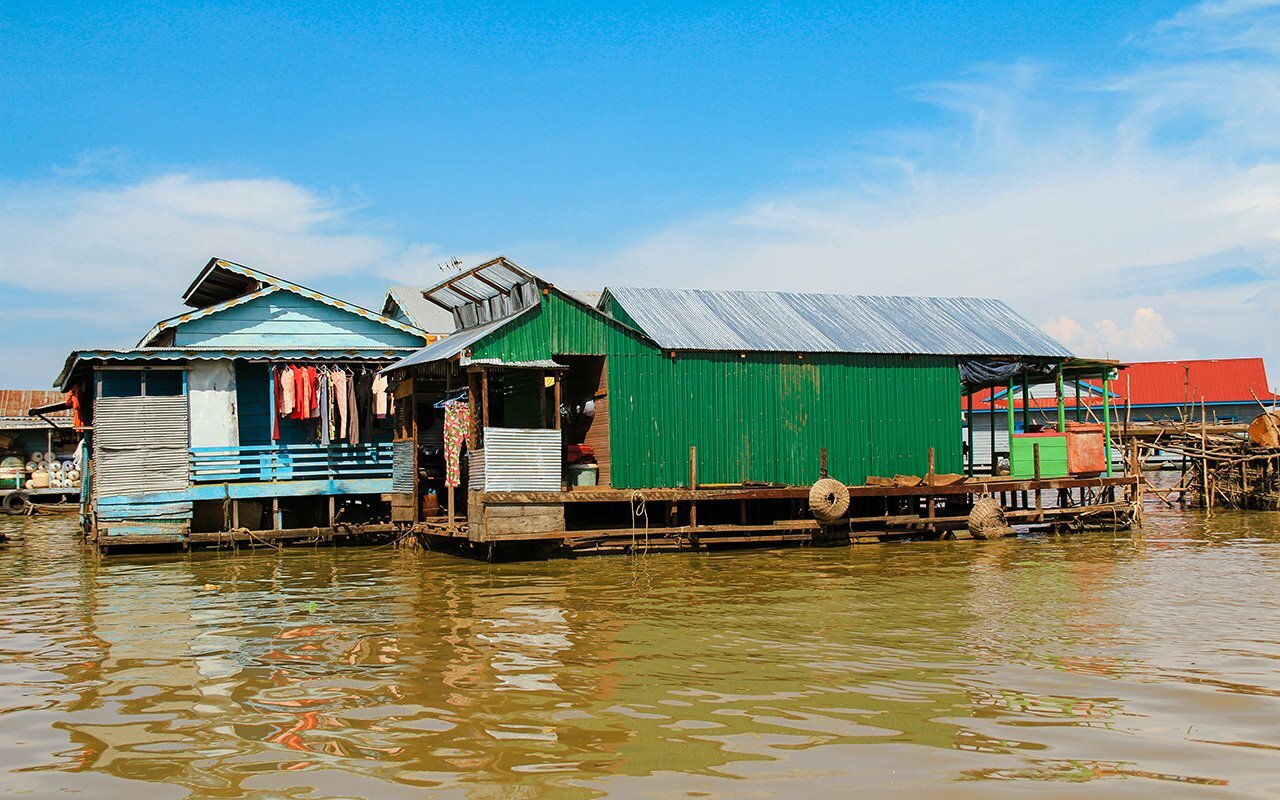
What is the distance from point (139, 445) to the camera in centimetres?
2269

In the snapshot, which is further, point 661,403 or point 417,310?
point 417,310

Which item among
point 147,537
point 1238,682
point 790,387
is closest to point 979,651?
point 1238,682

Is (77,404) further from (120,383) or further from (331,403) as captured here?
(331,403)

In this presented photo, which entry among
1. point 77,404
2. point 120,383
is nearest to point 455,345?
point 120,383

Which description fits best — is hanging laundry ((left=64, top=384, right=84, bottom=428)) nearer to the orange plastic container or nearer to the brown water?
the brown water

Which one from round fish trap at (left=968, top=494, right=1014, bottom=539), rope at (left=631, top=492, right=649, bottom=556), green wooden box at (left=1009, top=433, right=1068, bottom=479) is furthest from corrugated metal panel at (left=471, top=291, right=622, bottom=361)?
green wooden box at (left=1009, top=433, right=1068, bottom=479)

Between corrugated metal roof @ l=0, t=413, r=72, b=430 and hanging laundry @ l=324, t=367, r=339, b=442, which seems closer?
hanging laundry @ l=324, t=367, r=339, b=442

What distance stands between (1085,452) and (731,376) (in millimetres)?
9066

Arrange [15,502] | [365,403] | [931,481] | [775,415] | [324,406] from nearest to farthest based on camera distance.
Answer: [775,415] → [931,481] → [324,406] → [365,403] → [15,502]

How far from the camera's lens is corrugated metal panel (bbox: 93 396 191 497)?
73.5 feet

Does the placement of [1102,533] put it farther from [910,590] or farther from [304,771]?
[304,771]

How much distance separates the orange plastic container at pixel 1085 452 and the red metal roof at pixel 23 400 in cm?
4075

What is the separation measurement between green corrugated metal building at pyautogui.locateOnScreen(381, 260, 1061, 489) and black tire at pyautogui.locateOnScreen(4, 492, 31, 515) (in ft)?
80.2

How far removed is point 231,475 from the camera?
23.4m
